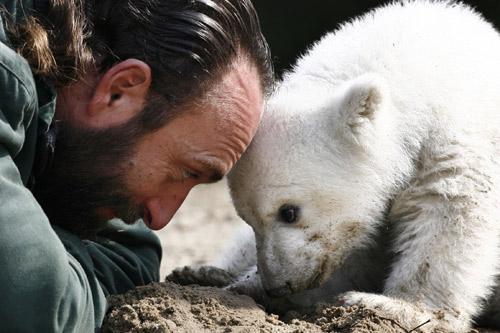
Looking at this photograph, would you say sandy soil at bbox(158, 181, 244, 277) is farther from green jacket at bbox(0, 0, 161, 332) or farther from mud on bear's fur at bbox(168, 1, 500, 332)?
green jacket at bbox(0, 0, 161, 332)

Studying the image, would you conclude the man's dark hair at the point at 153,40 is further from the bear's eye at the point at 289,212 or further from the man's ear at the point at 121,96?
the bear's eye at the point at 289,212

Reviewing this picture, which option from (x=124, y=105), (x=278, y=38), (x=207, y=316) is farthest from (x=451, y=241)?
(x=278, y=38)

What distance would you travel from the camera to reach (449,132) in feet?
12.2

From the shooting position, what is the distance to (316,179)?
3.69m

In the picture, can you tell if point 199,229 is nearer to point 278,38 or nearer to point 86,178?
point 278,38

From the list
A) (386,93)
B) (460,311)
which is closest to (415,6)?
(386,93)

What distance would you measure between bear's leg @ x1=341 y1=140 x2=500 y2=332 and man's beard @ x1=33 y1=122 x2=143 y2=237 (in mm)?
1099

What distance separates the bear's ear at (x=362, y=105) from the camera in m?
3.57

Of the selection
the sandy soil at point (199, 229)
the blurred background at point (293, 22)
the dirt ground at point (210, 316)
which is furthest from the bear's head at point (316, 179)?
the blurred background at point (293, 22)

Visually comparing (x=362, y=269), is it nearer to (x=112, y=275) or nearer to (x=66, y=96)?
(x=112, y=275)

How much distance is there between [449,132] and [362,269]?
29.3 inches

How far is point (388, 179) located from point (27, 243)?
1.75m

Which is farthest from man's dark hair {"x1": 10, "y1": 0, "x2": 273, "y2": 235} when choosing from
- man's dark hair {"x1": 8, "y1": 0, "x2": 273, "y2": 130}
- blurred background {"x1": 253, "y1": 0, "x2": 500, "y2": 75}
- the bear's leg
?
blurred background {"x1": 253, "y1": 0, "x2": 500, "y2": 75}

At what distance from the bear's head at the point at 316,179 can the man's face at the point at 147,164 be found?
1.48 ft
